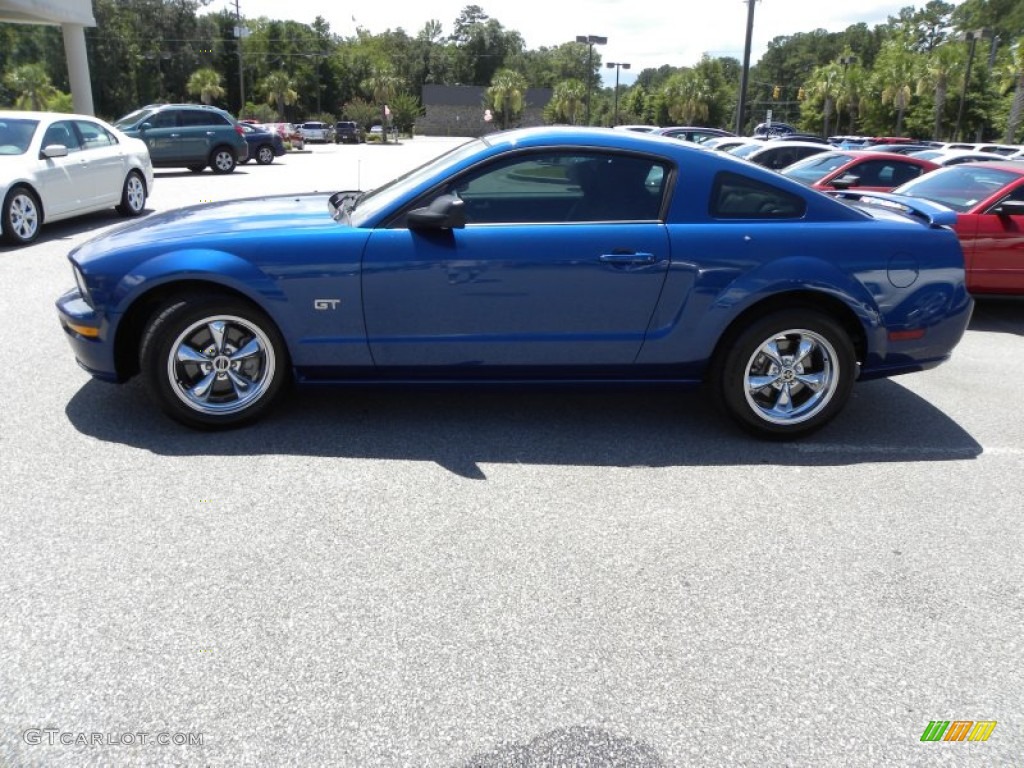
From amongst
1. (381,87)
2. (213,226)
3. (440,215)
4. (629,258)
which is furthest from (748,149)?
(381,87)

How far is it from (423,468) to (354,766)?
1.93 m

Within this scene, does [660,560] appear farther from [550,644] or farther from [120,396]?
[120,396]

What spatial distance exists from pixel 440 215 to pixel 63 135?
8.79 metres

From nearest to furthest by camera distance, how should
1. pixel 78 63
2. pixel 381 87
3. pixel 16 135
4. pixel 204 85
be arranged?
pixel 16 135 → pixel 78 63 → pixel 204 85 → pixel 381 87

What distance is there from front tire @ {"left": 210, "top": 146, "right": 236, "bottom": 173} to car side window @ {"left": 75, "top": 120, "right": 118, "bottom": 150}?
951 centimetres

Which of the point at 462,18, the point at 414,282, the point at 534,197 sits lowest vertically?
the point at 414,282

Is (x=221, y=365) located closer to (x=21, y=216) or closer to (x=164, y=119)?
(x=21, y=216)

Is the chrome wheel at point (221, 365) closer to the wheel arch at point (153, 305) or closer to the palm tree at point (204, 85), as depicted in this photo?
the wheel arch at point (153, 305)

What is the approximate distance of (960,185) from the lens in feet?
27.5

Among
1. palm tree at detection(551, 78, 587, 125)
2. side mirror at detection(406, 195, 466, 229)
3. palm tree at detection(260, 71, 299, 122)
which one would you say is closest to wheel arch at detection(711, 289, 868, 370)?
side mirror at detection(406, 195, 466, 229)

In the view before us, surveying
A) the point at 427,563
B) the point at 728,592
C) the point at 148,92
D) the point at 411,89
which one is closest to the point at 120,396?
the point at 427,563

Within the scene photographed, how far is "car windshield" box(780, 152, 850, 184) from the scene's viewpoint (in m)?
11.6

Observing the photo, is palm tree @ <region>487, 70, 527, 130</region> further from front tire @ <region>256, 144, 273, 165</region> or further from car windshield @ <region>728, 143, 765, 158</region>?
car windshield @ <region>728, 143, 765, 158</region>

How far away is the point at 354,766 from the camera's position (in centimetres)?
221
